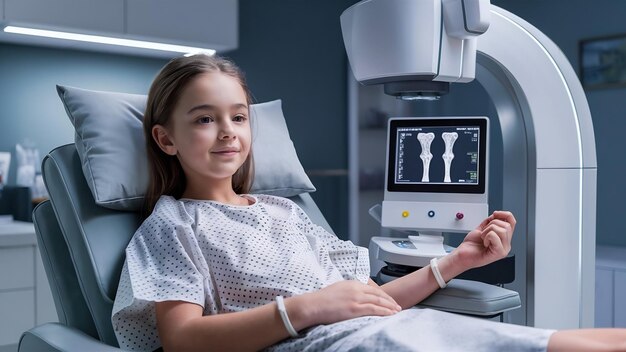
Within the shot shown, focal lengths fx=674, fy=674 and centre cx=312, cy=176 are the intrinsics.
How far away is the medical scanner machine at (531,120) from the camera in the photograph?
154 cm

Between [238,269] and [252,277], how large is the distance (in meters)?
0.03

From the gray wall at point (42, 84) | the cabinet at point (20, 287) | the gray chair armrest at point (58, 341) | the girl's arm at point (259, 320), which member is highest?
the gray wall at point (42, 84)

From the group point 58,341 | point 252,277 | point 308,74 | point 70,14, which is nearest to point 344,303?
point 252,277

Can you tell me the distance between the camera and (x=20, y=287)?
2.48 m

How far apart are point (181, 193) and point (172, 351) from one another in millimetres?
433

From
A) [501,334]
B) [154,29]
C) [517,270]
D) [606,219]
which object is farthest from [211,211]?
[606,219]

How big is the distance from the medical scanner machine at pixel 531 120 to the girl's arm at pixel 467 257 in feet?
0.47

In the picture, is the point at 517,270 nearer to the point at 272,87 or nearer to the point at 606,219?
the point at 606,219

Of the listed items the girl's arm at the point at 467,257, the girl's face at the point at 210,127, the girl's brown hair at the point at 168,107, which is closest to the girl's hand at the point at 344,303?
the girl's arm at the point at 467,257

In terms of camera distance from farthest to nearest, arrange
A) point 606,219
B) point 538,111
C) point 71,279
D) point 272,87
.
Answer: point 272,87, point 606,219, point 538,111, point 71,279

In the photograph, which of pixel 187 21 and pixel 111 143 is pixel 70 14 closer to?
pixel 187 21

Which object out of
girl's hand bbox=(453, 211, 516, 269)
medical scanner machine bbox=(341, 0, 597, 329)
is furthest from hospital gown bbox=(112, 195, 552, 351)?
medical scanner machine bbox=(341, 0, 597, 329)

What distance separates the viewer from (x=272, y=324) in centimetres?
108

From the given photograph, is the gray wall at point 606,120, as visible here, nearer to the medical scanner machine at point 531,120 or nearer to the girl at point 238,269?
the medical scanner machine at point 531,120
